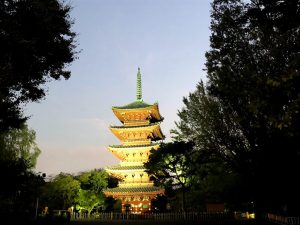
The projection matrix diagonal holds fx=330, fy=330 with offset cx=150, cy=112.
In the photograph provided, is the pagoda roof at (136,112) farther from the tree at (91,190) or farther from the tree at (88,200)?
the tree at (88,200)

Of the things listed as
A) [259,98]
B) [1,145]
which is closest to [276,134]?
[259,98]

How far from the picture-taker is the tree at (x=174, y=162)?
33.6 metres

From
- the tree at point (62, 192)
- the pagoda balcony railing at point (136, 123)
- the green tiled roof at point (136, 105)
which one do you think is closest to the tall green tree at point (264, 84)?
the pagoda balcony railing at point (136, 123)

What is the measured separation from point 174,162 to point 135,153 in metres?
12.8

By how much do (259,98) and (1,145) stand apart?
25656mm

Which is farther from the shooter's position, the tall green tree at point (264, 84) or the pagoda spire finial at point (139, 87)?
the pagoda spire finial at point (139, 87)

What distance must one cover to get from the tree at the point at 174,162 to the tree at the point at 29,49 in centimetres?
1897

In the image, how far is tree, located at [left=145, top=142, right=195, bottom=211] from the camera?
110 ft

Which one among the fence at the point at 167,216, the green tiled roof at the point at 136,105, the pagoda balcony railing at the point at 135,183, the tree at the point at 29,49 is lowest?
the fence at the point at 167,216

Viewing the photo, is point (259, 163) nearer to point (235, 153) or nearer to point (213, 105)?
point (235, 153)

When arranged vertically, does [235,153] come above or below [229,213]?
above

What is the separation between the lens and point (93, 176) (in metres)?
52.9

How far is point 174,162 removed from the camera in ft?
114

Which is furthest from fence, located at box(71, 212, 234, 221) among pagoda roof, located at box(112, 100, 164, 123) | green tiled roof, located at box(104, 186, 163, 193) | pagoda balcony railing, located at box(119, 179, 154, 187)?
pagoda roof, located at box(112, 100, 164, 123)
